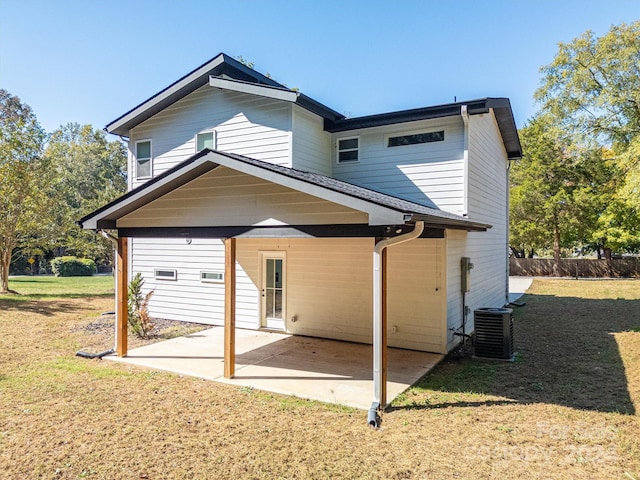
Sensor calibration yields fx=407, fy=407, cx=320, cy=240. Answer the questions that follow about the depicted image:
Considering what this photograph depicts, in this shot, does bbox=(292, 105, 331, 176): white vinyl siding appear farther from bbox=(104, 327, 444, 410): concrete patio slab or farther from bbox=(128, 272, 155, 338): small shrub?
bbox=(128, 272, 155, 338): small shrub

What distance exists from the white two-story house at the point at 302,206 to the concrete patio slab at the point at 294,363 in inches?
26.5

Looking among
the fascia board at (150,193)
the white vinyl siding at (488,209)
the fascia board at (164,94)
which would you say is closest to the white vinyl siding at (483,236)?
the white vinyl siding at (488,209)

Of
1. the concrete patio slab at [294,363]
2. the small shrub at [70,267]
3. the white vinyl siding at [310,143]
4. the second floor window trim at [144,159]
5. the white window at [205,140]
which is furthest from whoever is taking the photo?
the small shrub at [70,267]

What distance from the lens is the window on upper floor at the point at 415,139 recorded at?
8989 mm

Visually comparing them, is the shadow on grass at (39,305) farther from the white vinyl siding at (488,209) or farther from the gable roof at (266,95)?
the white vinyl siding at (488,209)

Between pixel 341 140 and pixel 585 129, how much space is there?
15.1 metres

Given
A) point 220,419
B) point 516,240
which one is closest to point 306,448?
point 220,419

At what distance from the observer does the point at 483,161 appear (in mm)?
10219

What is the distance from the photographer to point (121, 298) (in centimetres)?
781

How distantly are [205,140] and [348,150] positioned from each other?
3.68 meters

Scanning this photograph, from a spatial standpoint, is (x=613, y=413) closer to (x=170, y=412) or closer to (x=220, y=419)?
(x=220, y=419)

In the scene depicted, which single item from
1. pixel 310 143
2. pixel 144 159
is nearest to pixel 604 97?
pixel 310 143

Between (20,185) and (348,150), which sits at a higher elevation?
(348,150)

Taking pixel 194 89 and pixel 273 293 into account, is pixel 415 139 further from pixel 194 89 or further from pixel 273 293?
pixel 194 89
